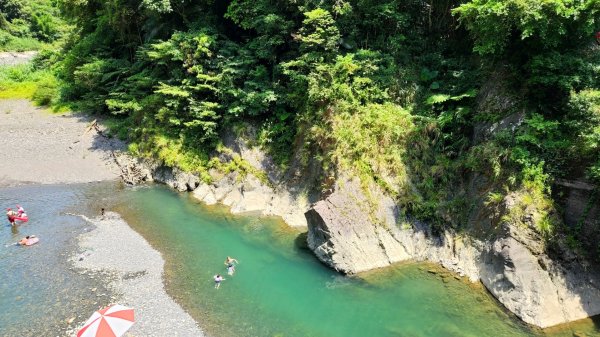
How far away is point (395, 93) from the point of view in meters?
23.7

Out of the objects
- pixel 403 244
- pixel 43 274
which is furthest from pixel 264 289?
pixel 43 274

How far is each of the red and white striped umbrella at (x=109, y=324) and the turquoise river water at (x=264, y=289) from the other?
3616 mm

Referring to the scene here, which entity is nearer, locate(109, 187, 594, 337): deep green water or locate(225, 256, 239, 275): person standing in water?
locate(109, 187, 594, 337): deep green water

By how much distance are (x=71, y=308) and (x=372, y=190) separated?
1520cm

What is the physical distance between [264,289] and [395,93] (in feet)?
44.8

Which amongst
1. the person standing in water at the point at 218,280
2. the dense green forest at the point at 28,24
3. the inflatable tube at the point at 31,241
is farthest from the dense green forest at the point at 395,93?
the dense green forest at the point at 28,24

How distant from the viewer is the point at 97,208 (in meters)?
26.5

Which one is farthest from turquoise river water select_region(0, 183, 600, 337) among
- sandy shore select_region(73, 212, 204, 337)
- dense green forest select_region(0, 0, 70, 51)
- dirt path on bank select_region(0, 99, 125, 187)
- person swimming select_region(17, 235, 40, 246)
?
dense green forest select_region(0, 0, 70, 51)

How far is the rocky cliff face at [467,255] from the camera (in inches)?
632

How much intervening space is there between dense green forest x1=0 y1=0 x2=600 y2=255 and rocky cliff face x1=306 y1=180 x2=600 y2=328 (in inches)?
37.3

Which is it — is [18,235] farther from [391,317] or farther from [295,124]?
[391,317]

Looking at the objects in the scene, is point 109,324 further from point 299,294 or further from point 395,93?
point 395,93

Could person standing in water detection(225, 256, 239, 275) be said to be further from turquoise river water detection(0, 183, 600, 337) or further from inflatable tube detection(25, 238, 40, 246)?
inflatable tube detection(25, 238, 40, 246)

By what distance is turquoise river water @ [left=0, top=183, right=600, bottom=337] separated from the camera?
52.2ft
